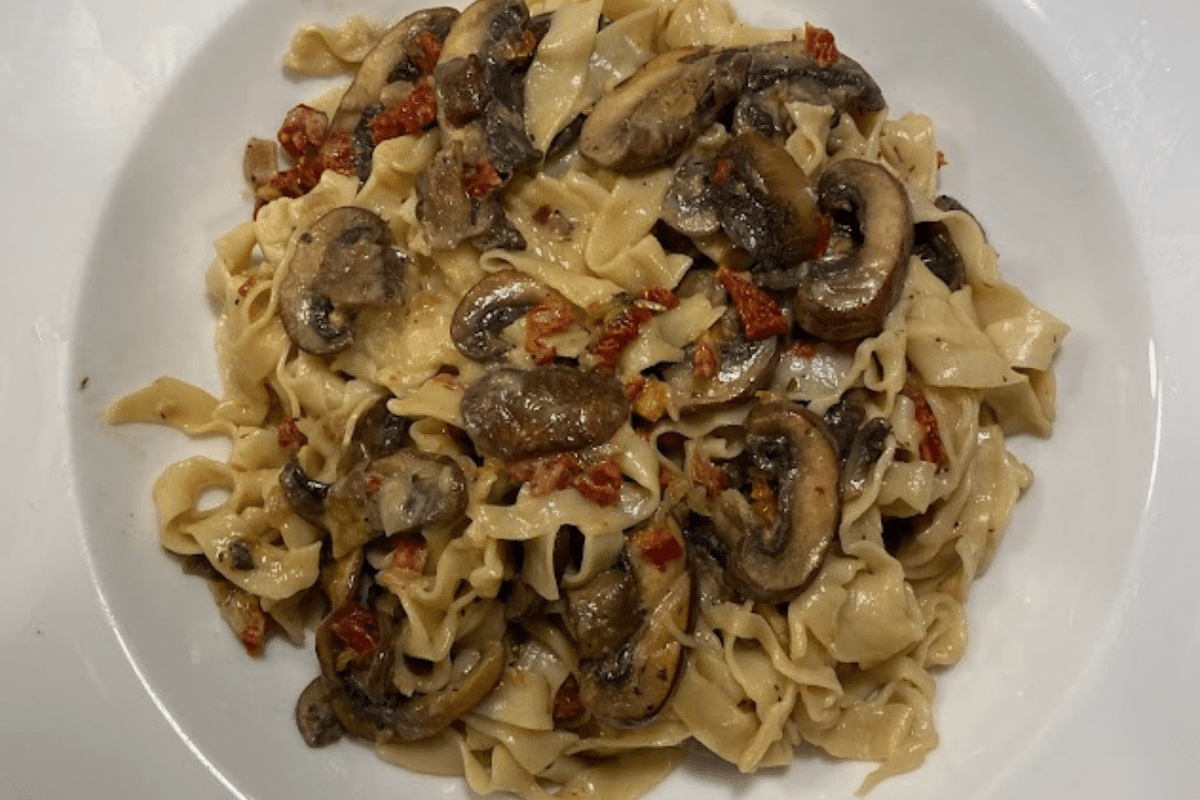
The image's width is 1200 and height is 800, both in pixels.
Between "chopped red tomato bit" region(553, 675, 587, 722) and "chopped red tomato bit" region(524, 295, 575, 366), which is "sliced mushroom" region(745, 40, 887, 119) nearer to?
"chopped red tomato bit" region(524, 295, 575, 366)

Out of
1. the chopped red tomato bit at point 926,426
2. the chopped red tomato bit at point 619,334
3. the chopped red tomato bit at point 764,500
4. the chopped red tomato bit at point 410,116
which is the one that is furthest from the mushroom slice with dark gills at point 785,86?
the chopped red tomato bit at point 764,500

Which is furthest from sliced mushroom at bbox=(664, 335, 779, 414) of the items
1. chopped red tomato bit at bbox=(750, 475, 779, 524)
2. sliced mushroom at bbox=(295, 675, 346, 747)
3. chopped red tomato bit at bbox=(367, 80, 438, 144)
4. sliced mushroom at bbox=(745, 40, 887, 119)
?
sliced mushroom at bbox=(295, 675, 346, 747)

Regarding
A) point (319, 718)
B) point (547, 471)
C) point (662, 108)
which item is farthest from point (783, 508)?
point (319, 718)

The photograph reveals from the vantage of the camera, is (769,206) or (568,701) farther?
(568,701)

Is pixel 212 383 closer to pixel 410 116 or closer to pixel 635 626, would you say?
pixel 410 116

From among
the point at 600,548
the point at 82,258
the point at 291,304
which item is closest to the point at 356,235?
the point at 291,304

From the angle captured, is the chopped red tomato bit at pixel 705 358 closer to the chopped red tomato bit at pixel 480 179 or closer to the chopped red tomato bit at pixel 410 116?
the chopped red tomato bit at pixel 480 179

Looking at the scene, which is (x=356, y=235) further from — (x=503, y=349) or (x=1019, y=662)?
(x=1019, y=662)

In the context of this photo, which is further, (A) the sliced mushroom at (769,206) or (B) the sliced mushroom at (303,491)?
(B) the sliced mushroom at (303,491)
